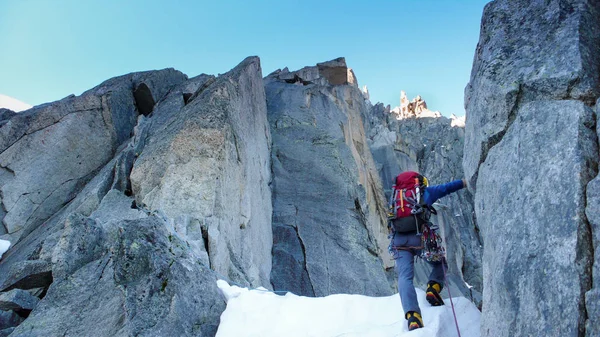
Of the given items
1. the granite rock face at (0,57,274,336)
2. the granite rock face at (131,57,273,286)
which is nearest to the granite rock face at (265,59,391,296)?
the granite rock face at (0,57,274,336)

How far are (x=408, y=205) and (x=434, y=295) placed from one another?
5.27 ft

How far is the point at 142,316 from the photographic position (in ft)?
27.5

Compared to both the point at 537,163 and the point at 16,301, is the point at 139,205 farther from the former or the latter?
the point at 537,163

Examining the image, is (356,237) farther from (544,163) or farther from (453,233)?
(453,233)

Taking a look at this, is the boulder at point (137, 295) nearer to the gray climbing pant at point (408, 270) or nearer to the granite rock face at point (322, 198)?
the gray climbing pant at point (408, 270)

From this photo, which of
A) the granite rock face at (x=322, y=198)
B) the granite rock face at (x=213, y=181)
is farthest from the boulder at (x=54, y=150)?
the granite rock face at (x=322, y=198)

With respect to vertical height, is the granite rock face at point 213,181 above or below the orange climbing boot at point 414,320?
above

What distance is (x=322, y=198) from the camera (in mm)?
20609

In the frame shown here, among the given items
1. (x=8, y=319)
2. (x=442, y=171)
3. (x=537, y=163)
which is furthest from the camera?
(x=442, y=171)

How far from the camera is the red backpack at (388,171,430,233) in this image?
8656 mm

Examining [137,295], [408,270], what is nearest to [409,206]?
[408,270]

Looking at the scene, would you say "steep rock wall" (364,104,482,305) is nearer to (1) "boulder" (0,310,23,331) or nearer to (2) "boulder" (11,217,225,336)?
(2) "boulder" (11,217,225,336)

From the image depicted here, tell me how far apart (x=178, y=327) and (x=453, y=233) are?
105ft

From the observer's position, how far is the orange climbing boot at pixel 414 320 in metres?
7.55
